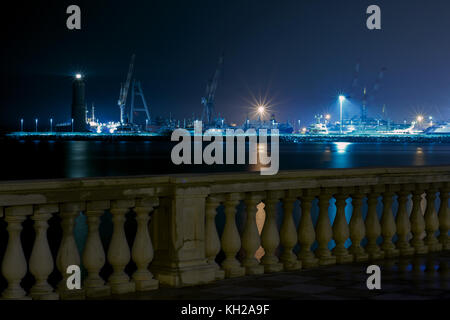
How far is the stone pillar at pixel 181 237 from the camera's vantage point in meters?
7.27

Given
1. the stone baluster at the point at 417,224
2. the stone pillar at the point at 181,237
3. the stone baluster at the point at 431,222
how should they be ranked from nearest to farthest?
the stone pillar at the point at 181,237 → the stone baluster at the point at 417,224 → the stone baluster at the point at 431,222

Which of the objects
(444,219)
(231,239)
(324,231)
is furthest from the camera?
(444,219)

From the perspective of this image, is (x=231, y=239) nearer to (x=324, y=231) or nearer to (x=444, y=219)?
(x=324, y=231)

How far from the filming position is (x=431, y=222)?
9.46 meters

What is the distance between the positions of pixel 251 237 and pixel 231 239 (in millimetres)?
257

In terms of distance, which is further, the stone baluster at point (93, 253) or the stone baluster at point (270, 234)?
the stone baluster at point (270, 234)

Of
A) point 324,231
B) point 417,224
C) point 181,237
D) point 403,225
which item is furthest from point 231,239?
point 417,224

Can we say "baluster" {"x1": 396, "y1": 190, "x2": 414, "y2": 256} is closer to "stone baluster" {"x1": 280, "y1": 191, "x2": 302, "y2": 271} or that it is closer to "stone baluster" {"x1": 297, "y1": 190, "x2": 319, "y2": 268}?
"stone baluster" {"x1": 297, "y1": 190, "x2": 319, "y2": 268}

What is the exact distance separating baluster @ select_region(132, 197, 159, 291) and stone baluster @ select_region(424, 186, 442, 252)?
4.18 m

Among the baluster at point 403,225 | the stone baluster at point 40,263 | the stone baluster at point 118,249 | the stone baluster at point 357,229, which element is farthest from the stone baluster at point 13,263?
the baluster at point 403,225

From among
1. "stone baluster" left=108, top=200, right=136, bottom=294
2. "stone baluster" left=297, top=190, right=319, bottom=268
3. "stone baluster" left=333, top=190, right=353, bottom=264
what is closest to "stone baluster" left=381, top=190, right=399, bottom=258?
"stone baluster" left=333, top=190, right=353, bottom=264

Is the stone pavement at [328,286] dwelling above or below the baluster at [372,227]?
below

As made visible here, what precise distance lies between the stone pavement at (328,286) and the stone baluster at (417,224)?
88 centimetres

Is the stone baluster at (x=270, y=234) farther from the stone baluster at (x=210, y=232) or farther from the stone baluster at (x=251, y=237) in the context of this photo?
the stone baluster at (x=210, y=232)
